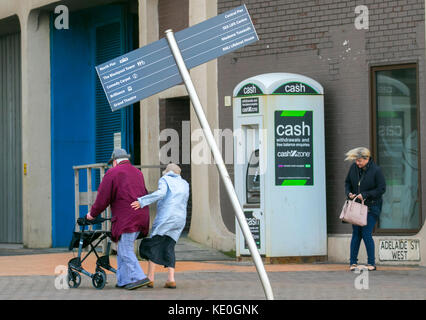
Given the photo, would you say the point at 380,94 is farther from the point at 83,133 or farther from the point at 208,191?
the point at 83,133

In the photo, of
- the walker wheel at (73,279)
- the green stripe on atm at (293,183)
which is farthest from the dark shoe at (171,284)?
the green stripe on atm at (293,183)

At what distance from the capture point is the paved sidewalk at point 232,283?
11.0m

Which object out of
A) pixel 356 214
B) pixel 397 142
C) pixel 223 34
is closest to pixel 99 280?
pixel 356 214

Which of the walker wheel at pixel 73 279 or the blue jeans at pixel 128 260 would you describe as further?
the walker wheel at pixel 73 279

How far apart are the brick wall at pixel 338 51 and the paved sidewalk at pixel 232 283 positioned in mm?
1822

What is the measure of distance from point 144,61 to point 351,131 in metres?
7.26

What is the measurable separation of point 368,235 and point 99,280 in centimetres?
387

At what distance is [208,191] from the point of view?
55.1 ft

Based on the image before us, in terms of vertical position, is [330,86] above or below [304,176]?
above

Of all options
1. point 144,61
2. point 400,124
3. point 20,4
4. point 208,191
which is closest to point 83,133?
point 20,4

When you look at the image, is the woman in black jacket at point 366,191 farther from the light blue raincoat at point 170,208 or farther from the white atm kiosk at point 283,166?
the light blue raincoat at point 170,208

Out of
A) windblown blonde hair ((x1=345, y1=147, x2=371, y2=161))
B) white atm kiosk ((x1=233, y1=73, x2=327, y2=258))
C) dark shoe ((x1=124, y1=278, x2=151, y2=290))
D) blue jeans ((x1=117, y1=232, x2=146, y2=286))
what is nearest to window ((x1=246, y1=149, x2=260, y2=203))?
white atm kiosk ((x1=233, y1=73, x2=327, y2=258))

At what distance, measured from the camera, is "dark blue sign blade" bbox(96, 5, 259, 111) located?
8461 millimetres

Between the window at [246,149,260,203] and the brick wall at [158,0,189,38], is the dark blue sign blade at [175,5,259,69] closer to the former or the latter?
the window at [246,149,260,203]
